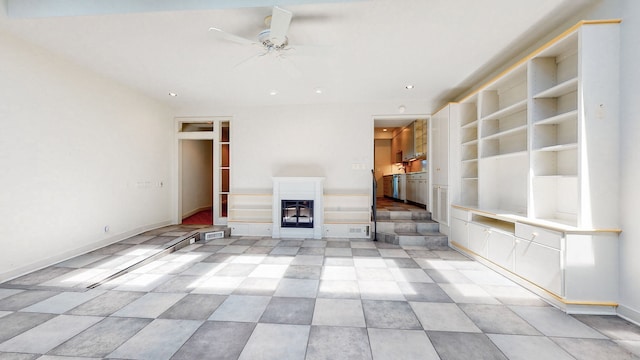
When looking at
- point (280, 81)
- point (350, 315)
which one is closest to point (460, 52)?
point (280, 81)

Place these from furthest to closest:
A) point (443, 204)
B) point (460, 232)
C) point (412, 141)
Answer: point (412, 141) → point (443, 204) → point (460, 232)

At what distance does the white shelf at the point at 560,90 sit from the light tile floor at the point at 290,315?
6.92ft

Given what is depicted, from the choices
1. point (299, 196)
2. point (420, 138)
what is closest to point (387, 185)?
point (420, 138)

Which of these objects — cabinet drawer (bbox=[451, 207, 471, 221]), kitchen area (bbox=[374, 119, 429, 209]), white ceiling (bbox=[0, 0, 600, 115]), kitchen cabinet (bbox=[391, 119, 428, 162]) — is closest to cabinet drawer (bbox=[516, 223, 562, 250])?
cabinet drawer (bbox=[451, 207, 471, 221])

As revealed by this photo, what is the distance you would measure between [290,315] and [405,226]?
3250 millimetres

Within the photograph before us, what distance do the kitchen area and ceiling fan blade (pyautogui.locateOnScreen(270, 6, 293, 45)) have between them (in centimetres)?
405

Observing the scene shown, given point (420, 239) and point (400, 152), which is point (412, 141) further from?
point (420, 239)

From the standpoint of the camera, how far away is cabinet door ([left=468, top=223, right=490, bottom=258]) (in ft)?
11.0

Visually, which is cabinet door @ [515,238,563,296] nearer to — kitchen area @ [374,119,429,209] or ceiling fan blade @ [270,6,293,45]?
kitchen area @ [374,119,429,209]

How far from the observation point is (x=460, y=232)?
398 centimetres

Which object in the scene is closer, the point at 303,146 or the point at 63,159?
the point at 63,159

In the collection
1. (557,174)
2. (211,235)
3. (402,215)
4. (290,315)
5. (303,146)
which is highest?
(303,146)

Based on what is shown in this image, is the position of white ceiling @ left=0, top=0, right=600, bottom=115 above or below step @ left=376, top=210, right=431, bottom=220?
above

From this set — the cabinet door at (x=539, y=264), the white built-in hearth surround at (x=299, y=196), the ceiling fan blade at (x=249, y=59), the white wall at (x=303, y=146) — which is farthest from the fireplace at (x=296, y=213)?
the cabinet door at (x=539, y=264)
